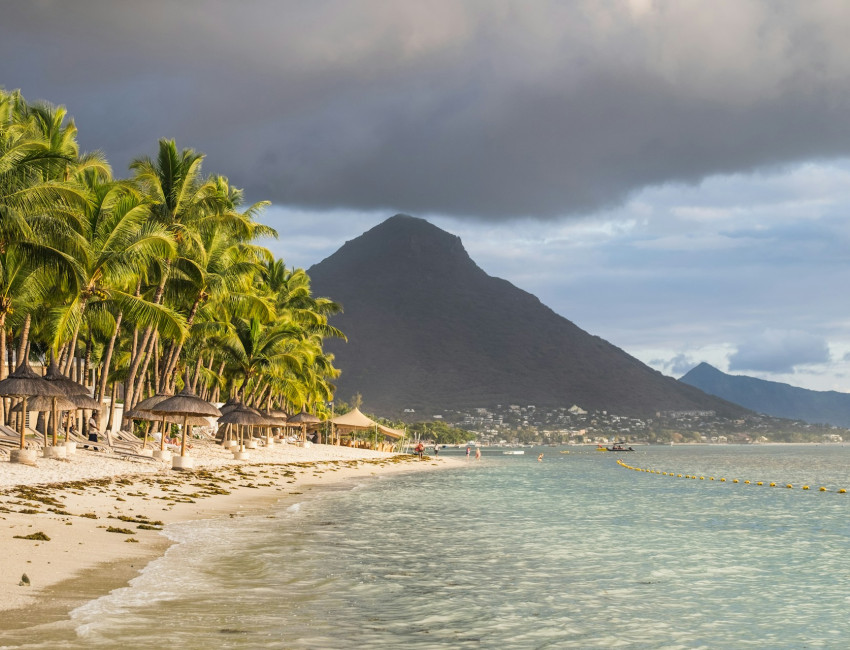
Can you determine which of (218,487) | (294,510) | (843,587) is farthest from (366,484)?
(843,587)

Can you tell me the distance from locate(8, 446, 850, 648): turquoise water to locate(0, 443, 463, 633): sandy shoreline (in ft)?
1.81

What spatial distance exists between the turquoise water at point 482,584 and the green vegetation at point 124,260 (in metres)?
11.2

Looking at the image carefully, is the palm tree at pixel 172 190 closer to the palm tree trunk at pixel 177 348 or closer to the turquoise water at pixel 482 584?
the palm tree trunk at pixel 177 348

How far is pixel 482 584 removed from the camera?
1301cm

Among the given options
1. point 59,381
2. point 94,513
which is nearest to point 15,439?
point 59,381

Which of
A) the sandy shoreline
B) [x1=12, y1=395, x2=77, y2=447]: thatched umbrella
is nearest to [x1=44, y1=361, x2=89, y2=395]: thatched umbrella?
[x1=12, y1=395, x2=77, y2=447]: thatched umbrella

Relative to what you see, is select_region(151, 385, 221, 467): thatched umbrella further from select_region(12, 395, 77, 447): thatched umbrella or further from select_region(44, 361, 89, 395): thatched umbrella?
select_region(12, 395, 77, 447): thatched umbrella

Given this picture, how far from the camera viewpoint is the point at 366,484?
130 feet

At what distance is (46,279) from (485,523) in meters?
17.4

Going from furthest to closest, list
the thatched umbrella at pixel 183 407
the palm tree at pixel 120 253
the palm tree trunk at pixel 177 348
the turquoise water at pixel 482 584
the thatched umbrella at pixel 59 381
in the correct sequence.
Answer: the palm tree trunk at pixel 177 348 → the thatched umbrella at pixel 183 407 → the palm tree at pixel 120 253 → the thatched umbrella at pixel 59 381 → the turquoise water at pixel 482 584

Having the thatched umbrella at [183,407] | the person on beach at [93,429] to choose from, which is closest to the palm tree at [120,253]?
the thatched umbrella at [183,407]

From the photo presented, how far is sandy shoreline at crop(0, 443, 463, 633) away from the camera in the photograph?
33.9 ft

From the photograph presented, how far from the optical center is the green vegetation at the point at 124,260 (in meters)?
24.6

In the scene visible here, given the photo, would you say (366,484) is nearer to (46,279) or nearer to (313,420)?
(46,279)
